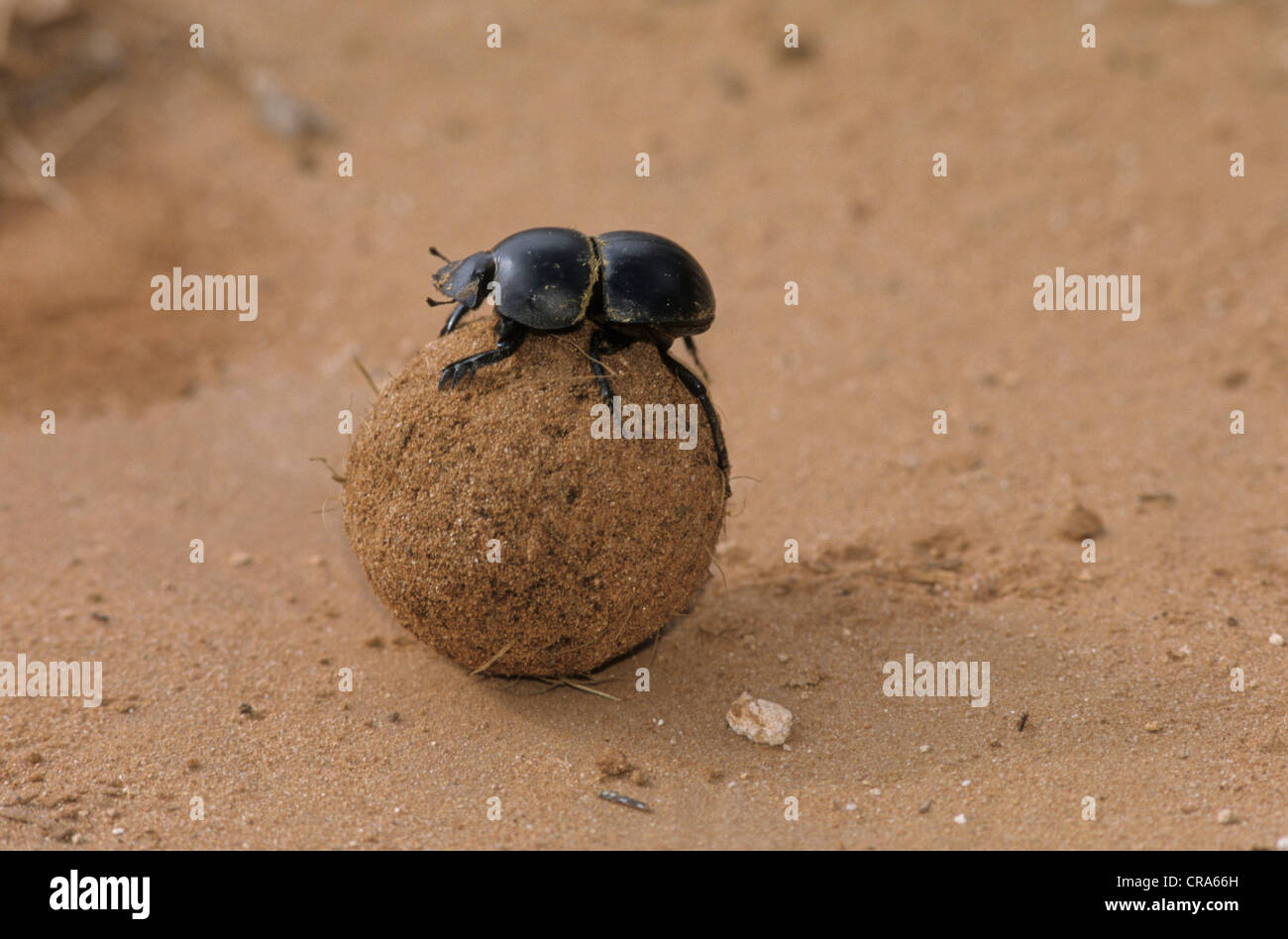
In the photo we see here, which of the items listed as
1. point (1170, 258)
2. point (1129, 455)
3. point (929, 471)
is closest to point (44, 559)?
point (929, 471)

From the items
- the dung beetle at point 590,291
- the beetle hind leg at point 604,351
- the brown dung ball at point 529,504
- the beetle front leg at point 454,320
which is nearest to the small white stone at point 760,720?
the brown dung ball at point 529,504

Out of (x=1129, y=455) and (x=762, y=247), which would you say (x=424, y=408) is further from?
(x=762, y=247)

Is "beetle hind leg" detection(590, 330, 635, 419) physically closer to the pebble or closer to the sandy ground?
the sandy ground

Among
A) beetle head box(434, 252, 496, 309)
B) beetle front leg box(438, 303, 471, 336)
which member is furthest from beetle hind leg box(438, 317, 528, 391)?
beetle front leg box(438, 303, 471, 336)

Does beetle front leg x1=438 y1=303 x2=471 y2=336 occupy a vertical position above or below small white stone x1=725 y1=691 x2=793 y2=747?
above

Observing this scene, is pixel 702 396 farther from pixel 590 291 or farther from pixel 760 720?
pixel 760 720
